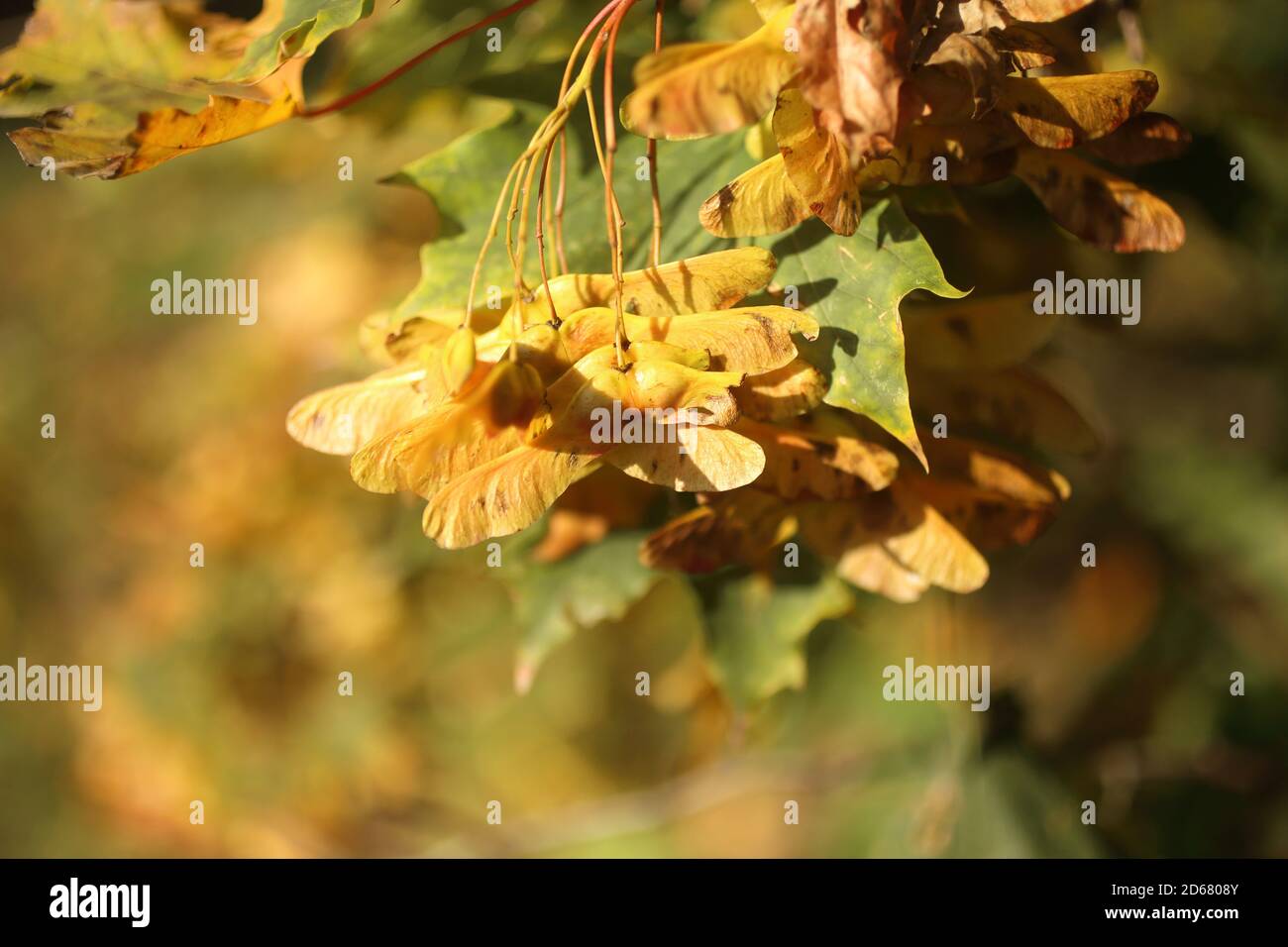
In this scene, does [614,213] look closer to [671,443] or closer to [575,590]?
[671,443]

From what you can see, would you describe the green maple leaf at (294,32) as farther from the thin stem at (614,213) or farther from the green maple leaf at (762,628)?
the green maple leaf at (762,628)

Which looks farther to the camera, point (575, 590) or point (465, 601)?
point (465, 601)

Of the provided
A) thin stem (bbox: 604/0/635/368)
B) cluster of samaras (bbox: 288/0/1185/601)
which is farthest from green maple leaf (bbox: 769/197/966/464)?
thin stem (bbox: 604/0/635/368)

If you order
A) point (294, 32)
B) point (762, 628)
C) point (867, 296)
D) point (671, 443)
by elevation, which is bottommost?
point (762, 628)

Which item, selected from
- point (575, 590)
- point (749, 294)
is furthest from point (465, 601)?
point (749, 294)

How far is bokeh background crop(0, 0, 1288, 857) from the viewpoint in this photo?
4.85 feet

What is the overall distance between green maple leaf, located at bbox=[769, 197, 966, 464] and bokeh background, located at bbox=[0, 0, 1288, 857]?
386 mm

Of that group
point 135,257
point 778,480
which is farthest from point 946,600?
point 135,257

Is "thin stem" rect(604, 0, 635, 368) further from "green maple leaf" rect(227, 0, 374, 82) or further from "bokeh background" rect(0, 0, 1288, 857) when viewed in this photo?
"bokeh background" rect(0, 0, 1288, 857)

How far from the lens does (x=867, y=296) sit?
2.33ft

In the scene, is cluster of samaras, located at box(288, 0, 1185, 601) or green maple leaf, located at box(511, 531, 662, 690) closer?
cluster of samaras, located at box(288, 0, 1185, 601)

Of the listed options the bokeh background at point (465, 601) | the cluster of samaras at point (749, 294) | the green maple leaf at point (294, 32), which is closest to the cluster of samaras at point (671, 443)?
the cluster of samaras at point (749, 294)

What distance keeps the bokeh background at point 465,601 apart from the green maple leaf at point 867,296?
1.27 feet

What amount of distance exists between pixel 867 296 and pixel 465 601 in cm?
140
